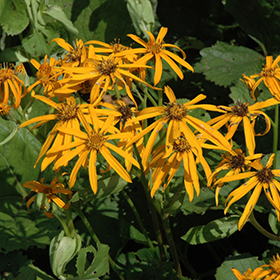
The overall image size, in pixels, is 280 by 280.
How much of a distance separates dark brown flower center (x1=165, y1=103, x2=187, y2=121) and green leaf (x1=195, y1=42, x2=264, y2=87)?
51.3 inches

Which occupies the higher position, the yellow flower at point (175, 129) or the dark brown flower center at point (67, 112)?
the dark brown flower center at point (67, 112)

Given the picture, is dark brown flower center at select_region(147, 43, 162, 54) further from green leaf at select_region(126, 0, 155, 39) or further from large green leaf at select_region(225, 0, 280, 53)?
large green leaf at select_region(225, 0, 280, 53)

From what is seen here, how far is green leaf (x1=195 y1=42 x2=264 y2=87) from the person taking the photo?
2648 millimetres

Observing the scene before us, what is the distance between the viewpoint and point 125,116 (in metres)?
1.46

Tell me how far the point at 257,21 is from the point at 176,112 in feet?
6.47

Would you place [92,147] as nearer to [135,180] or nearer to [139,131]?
[139,131]

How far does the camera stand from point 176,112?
4.54 ft

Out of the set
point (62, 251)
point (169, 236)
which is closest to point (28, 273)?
point (62, 251)

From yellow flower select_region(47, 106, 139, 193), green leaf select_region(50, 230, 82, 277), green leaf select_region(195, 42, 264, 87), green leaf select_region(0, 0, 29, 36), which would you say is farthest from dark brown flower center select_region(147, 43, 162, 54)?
green leaf select_region(0, 0, 29, 36)

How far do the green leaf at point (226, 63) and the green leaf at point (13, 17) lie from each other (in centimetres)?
140

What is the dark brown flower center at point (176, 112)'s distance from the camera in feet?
4.52

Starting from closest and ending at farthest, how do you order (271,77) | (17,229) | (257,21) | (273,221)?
1. (271,77)
2. (273,221)
3. (17,229)
4. (257,21)

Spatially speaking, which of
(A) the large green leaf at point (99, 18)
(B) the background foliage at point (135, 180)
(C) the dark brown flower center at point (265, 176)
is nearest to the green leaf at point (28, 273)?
(B) the background foliage at point (135, 180)

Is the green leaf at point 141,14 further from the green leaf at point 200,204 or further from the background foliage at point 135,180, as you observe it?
the green leaf at point 200,204
